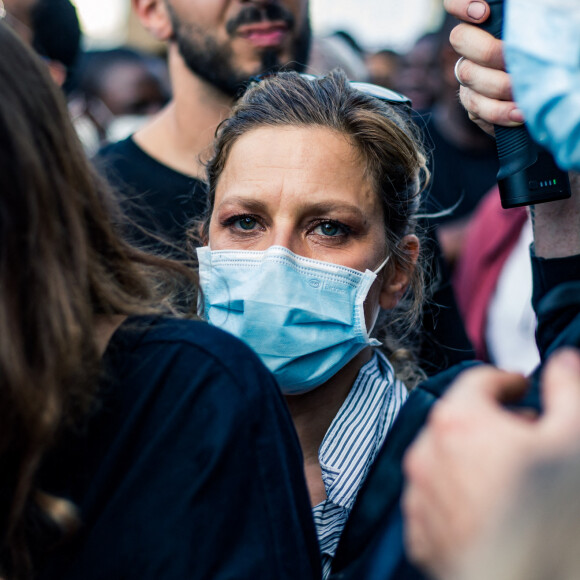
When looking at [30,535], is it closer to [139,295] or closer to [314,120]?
[139,295]

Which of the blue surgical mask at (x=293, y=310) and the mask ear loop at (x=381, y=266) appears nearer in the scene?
the blue surgical mask at (x=293, y=310)

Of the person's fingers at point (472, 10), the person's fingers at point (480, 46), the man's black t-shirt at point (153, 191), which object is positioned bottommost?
the man's black t-shirt at point (153, 191)

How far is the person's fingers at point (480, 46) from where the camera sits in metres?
1.62

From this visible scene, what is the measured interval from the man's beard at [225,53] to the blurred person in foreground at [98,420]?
1871 mm

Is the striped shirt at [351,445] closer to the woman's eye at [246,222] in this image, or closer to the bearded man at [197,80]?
the woman's eye at [246,222]

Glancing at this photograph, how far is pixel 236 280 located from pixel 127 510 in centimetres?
87

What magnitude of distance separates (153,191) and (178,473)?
1915 millimetres

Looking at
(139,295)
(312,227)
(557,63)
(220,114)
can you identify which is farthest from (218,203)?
(557,63)

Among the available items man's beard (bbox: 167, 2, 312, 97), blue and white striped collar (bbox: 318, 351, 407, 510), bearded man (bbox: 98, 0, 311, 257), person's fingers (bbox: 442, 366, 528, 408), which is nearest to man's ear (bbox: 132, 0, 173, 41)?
bearded man (bbox: 98, 0, 311, 257)

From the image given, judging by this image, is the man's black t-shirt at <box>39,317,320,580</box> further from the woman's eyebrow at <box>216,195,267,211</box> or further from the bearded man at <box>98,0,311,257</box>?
the bearded man at <box>98,0,311,257</box>

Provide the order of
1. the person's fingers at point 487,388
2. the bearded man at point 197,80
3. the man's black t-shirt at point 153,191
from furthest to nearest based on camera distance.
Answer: the bearded man at point 197,80, the man's black t-shirt at point 153,191, the person's fingers at point 487,388

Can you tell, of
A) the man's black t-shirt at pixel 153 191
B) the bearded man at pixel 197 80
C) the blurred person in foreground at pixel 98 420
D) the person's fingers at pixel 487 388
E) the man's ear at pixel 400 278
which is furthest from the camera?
the bearded man at pixel 197 80

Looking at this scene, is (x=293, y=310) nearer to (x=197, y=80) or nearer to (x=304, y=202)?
(x=304, y=202)

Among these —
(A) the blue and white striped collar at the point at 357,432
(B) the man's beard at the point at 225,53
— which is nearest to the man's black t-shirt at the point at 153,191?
(B) the man's beard at the point at 225,53
